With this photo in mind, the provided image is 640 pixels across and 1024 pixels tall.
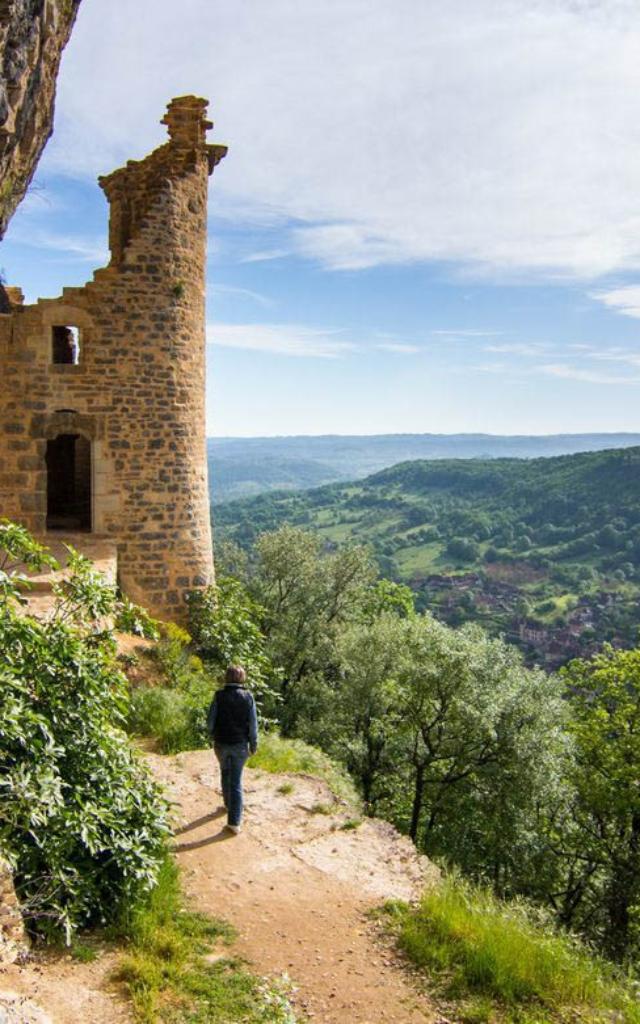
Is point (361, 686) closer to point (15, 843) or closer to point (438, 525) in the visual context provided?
point (15, 843)

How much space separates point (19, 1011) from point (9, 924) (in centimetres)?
79

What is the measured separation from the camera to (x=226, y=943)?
6.16 metres

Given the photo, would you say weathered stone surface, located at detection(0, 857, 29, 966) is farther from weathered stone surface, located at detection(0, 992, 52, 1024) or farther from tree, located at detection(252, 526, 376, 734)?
tree, located at detection(252, 526, 376, 734)

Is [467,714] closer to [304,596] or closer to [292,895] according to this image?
[292,895]

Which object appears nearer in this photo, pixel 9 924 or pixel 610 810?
pixel 9 924

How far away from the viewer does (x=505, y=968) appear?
595 cm

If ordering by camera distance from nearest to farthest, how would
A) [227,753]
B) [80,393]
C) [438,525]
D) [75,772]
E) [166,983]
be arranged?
[166,983] < [75,772] < [227,753] < [80,393] < [438,525]

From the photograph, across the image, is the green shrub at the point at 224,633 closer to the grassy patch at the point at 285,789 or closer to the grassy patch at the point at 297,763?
the grassy patch at the point at 297,763

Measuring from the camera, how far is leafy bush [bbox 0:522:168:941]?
212 inches

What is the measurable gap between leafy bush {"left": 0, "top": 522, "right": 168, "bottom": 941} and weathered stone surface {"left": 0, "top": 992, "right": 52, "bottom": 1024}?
1.64ft

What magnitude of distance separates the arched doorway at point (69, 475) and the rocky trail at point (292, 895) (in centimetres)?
957

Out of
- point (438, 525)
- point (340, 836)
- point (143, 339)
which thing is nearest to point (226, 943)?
point (340, 836)

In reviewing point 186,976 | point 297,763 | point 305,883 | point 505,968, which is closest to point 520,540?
point 297,763

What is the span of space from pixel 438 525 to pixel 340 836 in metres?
134
